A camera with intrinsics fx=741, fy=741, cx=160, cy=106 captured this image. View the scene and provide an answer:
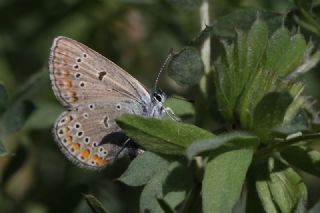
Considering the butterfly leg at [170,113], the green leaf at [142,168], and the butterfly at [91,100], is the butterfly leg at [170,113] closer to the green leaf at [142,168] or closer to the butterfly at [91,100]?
the butterfly at [91,100]

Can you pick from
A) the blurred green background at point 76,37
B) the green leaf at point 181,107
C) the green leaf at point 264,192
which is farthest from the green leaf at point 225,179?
the blurred green background at point 76,37

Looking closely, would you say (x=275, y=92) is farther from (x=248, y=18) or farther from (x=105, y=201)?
(x=105, y=201)

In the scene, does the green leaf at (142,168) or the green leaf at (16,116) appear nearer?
the green leaf at (142,168)

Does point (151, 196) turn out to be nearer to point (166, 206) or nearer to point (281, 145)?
point (166, 206)

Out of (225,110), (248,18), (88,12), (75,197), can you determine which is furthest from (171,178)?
(88,12)

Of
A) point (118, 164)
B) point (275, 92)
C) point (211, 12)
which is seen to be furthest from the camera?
point (118, 164)
